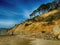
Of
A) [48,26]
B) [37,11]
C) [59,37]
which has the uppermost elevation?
[37,11]

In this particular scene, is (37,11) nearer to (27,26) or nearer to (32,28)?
(27,26)

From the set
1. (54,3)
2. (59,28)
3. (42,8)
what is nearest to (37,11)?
(42,8)

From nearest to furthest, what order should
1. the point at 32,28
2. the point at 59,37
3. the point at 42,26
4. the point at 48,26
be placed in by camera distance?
1. the point at 59,37
2. the point at 48,26
3. the point at 42,26
4. the point at 32,28

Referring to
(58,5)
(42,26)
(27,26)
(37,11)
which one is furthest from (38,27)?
(37,11)

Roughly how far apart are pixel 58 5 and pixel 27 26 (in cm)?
3218

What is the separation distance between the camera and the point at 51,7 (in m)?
124

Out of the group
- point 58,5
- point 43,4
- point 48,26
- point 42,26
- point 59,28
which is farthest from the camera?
point 43,4

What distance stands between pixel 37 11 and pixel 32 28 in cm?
4432

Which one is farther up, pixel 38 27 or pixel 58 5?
pixel 58 5

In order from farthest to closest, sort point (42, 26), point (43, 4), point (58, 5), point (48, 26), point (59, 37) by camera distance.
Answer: point (43, 4)
point (58, 5)
point (42, 26)
point (48, 26)
point (59, 37)

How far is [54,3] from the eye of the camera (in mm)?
119125

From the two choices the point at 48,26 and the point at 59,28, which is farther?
the point at 48,26

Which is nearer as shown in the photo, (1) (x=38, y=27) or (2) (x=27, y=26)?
(1) (x=38, y=27)

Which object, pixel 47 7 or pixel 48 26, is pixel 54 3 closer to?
pixel 47 7
